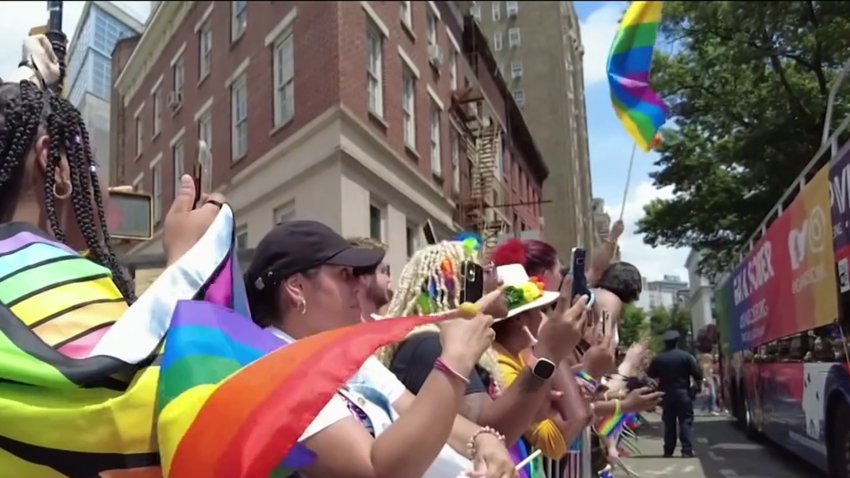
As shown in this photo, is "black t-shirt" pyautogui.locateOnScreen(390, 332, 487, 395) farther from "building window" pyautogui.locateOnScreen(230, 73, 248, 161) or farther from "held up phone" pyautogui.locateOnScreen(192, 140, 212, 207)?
"building window" pyautogui.locateOnScreen(230, 73, 248, 161)

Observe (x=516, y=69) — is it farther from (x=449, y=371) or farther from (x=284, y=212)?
(x=449, y=371)

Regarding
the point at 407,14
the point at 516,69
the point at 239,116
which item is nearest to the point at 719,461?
the point at 407,14

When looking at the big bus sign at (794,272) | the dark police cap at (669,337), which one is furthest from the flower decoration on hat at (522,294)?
the dark police cap at (669,337)

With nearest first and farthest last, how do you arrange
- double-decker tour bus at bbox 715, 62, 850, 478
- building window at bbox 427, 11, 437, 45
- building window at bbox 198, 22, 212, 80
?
double-decker tour bus at bbox 715, 62, 850, 478 < building window at bbox 198, 22, 212, 80 < building window at bbox 427, 11, 437, 45

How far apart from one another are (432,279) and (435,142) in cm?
1631

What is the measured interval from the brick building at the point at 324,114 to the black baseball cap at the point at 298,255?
11.0m

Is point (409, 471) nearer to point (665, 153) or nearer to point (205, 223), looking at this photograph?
point (205, 223)

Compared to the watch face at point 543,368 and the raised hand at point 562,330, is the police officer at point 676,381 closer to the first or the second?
the raised hand at point 562,330

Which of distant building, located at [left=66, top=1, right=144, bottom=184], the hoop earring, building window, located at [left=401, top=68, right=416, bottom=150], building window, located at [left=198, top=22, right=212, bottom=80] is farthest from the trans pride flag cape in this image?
building window, located at [left=198, top=22, right=212, bottom=80]

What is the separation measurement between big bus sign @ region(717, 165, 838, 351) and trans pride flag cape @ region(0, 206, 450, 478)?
4.02m

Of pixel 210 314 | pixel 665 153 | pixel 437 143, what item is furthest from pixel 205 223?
pixel 437 143

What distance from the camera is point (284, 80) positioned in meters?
15.5

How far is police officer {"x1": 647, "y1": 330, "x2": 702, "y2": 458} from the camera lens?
9641mm

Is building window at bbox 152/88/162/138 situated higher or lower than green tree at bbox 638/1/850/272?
higher
